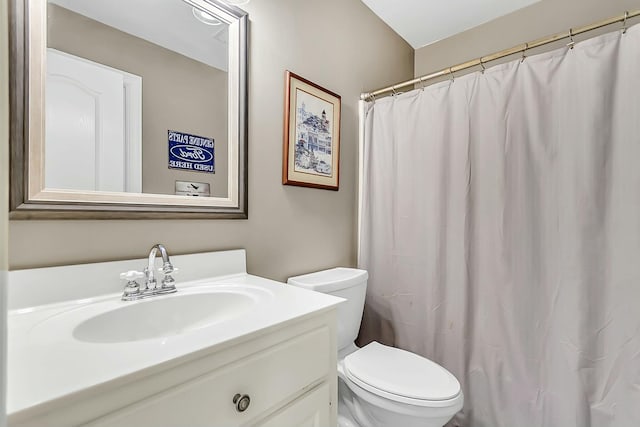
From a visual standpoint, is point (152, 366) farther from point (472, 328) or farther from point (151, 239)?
point (472, 328)

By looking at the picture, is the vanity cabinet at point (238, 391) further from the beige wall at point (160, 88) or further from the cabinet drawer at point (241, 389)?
the beige wall at point (160, 88)

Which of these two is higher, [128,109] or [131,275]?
[128,109]

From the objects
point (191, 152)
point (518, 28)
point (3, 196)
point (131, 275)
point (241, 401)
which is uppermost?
point (518, 28)

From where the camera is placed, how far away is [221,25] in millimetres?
1163

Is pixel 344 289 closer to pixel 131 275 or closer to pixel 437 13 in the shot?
pixel 131 275

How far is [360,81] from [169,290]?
1589 millimetres

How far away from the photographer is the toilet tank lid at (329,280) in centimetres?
131

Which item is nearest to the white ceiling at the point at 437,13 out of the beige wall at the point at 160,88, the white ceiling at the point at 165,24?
the white ceiling at the point at 165,24

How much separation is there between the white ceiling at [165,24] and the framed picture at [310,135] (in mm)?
351

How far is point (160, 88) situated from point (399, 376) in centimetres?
142

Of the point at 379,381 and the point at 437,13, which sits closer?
the point at 379,381

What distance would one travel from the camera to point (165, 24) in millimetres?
1040

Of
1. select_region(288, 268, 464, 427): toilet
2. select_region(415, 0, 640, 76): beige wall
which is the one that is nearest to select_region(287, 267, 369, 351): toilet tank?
select_region(288, 268, 464, 427): toilet

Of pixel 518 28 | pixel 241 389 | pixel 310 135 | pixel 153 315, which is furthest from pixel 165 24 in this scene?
pixel 518 28
